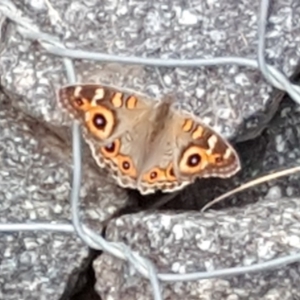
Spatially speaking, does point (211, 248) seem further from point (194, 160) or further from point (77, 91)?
point (77, 91)

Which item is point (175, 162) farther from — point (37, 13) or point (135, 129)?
point (37, 13)

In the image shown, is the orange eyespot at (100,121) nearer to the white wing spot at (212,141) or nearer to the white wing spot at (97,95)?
the white wing spot at (97,95)

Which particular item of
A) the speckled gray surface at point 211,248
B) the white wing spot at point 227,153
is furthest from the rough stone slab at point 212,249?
the white wing spot at point 227,153

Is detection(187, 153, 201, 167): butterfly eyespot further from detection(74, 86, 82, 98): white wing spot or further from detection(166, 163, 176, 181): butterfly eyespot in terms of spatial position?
detection(74, 86, 82, 98): white wing spot

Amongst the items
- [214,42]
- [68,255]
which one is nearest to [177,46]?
[214,42]

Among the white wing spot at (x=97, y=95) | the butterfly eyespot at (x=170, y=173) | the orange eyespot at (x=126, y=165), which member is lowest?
the orange eyespot at (x=126, y=165)

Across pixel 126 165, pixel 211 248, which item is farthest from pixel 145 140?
pixel 211 248

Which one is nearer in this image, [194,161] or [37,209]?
[194,161]
